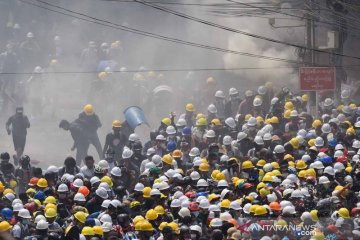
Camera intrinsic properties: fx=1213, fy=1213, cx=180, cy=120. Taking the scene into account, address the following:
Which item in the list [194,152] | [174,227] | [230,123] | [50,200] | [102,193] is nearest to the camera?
[174,227]

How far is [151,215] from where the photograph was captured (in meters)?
15.8

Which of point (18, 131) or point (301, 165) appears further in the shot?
point (18, 131)

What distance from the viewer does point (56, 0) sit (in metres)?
36.2

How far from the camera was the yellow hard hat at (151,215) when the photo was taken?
619 inches

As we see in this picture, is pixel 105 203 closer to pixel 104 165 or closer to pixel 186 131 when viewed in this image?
pixel 104 165

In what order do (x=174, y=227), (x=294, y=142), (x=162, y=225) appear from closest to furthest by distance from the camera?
(x=174, y=227) < (x=162, y=225) < (x=294, y=142)

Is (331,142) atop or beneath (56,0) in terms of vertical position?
beneath

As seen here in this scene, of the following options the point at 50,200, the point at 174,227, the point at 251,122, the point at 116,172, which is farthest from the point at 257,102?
the point at 174,227

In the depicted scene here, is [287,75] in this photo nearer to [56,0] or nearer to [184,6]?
[184,6]

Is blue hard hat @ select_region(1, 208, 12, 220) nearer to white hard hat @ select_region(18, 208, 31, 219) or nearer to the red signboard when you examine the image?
white hard hat @ select_region(18, 208, 31, 219)

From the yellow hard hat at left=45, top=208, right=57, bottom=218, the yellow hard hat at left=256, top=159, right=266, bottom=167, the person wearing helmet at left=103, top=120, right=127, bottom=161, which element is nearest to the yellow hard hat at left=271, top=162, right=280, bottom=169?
the yellow hard hat at left=256, top=159, right=266, bottom=167

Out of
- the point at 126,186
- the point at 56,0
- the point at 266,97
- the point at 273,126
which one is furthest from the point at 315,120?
the point at 56,0

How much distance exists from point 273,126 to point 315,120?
2.96ft

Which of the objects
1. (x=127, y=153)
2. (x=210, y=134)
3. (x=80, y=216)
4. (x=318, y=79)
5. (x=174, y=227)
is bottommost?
(x=174, y=227)
